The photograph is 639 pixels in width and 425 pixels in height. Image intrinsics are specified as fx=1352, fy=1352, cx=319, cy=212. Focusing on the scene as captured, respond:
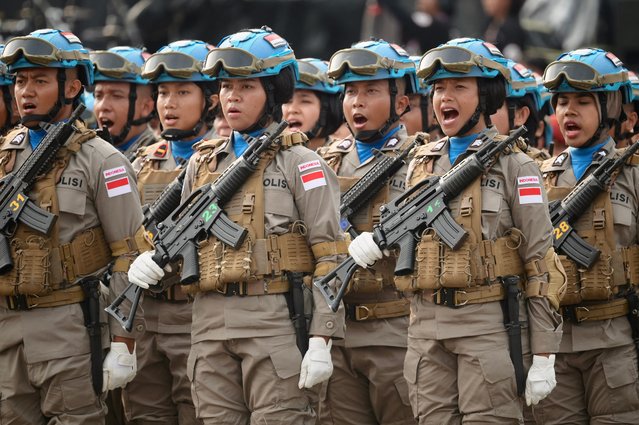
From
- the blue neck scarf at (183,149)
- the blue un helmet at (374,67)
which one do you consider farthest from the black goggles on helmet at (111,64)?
the blue un helmet at (374,67)

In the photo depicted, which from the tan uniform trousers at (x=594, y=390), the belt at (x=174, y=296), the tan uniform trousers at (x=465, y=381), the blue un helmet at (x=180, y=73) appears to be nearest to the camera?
the tan uniform trousers at (x=465, y=381)

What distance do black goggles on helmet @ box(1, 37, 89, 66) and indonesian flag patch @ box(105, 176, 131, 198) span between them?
855 millimetres

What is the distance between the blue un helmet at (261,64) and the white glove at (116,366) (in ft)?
4.78

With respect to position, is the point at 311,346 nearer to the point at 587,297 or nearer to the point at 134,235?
the point at 134,235

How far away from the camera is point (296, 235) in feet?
24.7

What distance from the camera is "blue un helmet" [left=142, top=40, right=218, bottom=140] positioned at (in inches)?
373

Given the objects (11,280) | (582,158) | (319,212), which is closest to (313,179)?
(319,212)

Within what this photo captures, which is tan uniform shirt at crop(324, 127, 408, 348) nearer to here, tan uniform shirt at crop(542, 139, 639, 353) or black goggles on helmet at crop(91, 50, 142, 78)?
tan uniform shirt at crop(542, 139, 639, 353)

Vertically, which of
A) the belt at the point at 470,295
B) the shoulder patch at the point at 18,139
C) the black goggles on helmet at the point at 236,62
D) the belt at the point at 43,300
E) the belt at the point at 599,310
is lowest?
the belt at the point at 599,310

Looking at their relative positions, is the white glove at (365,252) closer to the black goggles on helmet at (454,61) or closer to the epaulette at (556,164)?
the black goggles on helmet at (454,61)

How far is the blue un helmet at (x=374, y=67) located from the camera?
8773mm

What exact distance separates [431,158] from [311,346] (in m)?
1.32

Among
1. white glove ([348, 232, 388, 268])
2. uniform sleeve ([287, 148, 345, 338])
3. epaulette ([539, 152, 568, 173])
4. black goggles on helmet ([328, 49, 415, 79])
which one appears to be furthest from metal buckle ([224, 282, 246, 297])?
epaulette ([539, 152, 568, 173])

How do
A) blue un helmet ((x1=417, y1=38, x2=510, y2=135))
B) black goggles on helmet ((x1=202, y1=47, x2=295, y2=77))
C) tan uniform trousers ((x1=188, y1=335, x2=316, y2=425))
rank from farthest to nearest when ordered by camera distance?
black goggles on helmet ((x1=202, y1=47, x2=295, y2=77)) < blue un helmet ((x1=417, y1=38, x2=510, y2=135)) < tan uniform trousers ((x1=188, y1=335, x2=316, y2=425))
